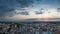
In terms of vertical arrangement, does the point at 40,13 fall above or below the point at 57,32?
above

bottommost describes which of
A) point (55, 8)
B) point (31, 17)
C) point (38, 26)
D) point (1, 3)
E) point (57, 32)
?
point (57, 32)

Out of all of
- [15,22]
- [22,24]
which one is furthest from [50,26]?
[15,22]

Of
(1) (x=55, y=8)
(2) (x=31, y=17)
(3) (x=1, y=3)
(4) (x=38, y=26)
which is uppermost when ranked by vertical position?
(3) (x=1, y=3)

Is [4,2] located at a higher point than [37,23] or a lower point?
higher

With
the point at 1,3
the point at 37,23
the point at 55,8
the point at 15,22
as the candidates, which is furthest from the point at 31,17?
the point at 1,3

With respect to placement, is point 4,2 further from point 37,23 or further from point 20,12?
point 37,23

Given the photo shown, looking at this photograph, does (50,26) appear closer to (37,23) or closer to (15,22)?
(37,23)

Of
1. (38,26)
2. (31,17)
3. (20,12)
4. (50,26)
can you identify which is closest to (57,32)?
(50,26)
